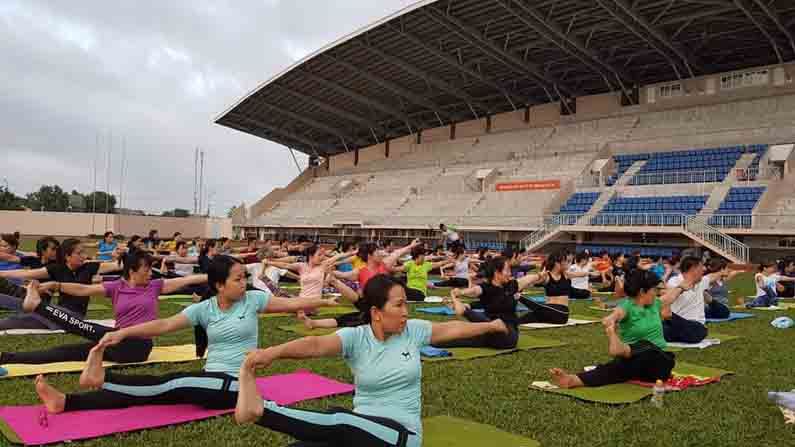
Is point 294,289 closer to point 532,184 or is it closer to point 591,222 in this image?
point 591,222

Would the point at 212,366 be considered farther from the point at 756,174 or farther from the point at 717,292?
the point at 756,174

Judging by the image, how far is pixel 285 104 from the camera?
4378cm

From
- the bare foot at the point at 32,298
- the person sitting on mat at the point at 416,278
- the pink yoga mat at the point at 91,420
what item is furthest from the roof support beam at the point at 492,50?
the pink yoga mat at the point at 91,420

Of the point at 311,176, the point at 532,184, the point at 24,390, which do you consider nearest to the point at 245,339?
the point at 24,390

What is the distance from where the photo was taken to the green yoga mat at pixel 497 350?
23.3ft

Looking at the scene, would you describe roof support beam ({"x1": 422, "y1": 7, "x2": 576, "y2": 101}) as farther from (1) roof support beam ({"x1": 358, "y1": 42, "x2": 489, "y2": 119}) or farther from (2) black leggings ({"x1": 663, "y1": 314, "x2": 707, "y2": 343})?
(2) black leggings ({"x1": 663, "y1": 314, "x2": 707, "y2": 343})

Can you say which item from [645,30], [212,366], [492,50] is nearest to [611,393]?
[212,366]

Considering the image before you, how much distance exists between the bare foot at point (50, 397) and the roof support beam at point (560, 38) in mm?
25363

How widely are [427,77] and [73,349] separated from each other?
31.6 meters

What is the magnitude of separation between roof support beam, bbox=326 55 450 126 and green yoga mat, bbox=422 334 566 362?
2897 centimetres

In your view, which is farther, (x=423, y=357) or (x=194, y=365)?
(x=423, y=357)

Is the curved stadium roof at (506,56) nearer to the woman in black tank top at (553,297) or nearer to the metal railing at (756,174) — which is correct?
the metal railing at (756,174)

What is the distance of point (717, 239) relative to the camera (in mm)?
23156

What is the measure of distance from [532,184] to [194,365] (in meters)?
28.6
